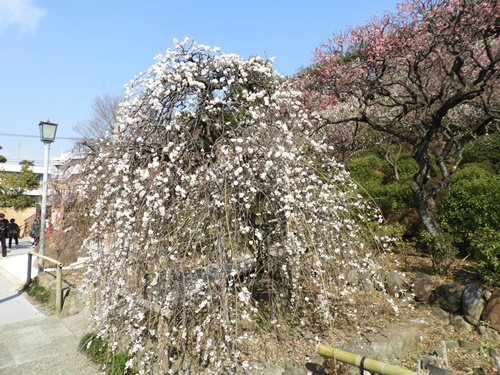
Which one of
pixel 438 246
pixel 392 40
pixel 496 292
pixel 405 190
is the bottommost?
pixel 496 292

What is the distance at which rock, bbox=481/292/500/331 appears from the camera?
369 centimetres

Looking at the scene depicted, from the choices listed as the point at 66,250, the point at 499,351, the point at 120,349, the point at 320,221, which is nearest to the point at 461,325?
the point at 499,351

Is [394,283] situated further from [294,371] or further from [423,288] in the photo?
[294,371]

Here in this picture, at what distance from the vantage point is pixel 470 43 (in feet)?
16.4

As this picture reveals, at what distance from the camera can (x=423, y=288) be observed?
446cm

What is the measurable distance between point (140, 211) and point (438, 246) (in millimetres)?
4387

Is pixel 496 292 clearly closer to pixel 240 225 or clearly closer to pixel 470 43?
pixel 240 225

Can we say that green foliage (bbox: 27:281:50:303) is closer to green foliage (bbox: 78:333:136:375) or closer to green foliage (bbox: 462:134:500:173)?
green foliage (bbox: 78:333:136:375)

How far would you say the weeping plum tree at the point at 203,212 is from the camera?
2789 mm

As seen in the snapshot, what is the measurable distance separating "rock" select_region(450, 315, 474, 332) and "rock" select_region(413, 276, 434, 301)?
17.4 inches

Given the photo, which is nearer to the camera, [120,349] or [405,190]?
[120,349]

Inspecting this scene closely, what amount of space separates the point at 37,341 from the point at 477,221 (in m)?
6.60

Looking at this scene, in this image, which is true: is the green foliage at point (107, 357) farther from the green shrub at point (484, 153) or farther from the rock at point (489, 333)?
the green shrub at point (484, 153)

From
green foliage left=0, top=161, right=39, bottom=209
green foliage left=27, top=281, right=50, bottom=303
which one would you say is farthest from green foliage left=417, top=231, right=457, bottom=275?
green foliage left=0, top=161, right=39, bottom=209
